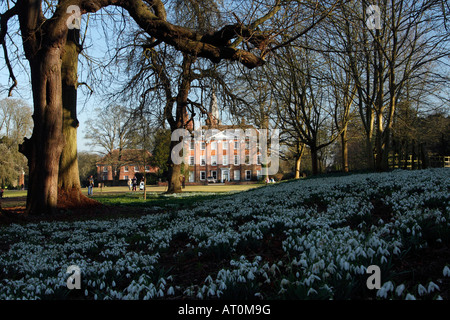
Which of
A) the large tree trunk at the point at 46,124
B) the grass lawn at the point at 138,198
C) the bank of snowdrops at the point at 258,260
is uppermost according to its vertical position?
the large tree trunk at the point at 46,124

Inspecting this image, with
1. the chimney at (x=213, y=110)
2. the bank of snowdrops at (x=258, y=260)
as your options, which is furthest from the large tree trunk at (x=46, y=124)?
the chimney at (x=213, y=110)

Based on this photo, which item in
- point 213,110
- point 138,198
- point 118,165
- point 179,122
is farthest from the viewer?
point 118,165

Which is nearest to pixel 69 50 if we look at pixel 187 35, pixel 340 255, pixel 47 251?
pixel 187 35

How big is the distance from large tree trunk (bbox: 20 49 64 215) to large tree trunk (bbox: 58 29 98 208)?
173cm

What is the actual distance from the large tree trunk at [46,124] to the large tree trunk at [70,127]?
1.73m

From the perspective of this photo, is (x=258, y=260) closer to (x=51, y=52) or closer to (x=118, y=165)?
(x=51, y=52)

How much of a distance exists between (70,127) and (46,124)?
96.2 inches

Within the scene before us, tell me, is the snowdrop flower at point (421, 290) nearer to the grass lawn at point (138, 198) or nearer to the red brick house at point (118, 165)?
the grass lawn at point (138, 198)

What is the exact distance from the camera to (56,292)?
3.01 metres

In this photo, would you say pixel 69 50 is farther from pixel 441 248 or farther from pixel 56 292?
pixel 441 248

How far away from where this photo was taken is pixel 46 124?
9.93 m

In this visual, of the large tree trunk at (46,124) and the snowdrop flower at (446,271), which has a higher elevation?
the large tree trunk at (46,124)

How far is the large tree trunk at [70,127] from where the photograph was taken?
11938 millimetres

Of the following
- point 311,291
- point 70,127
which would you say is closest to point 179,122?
point 70,127
